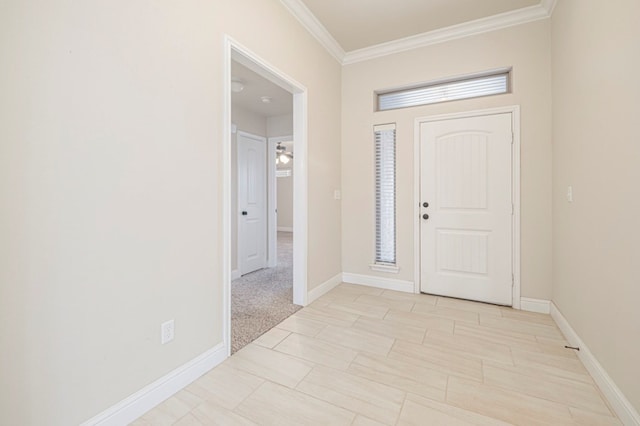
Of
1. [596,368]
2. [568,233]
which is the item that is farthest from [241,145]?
[596,368]

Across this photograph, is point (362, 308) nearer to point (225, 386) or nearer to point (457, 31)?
point (225, 386)

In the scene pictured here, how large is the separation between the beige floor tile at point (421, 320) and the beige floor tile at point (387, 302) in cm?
13

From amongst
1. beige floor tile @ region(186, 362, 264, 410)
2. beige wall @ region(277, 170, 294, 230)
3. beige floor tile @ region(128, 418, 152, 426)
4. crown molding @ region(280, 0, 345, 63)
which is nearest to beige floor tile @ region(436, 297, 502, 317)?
beige floor tile @ region(186, 362, 264, 410)

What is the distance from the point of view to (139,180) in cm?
148

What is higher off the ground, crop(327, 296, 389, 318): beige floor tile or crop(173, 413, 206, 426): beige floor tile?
crop(327, 296, 389, 318): beige floor tile

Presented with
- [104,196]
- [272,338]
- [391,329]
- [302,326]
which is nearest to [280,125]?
[302,326]

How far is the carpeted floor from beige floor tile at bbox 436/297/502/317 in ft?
5.21

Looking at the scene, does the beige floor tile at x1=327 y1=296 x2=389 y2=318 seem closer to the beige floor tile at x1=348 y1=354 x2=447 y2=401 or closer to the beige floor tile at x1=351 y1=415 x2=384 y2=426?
the beige floor tile at x1=348 y1=354 x2=447 y2=401

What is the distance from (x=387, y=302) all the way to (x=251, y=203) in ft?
8.57

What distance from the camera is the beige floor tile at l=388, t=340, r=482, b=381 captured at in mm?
1861

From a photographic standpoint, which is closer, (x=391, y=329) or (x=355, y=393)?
(x=355, y=393)

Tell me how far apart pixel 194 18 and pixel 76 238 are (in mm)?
1418

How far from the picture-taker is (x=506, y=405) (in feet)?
5.09

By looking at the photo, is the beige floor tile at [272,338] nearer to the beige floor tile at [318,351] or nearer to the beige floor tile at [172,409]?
the beige floor tile at [318,351]
